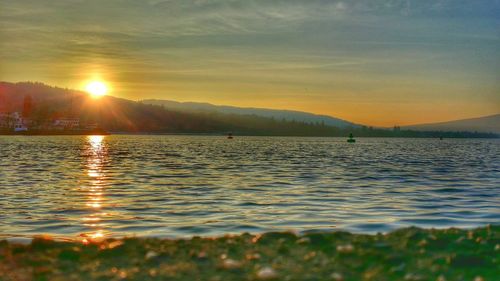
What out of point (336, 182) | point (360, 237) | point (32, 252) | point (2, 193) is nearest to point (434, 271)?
point (360, 237)

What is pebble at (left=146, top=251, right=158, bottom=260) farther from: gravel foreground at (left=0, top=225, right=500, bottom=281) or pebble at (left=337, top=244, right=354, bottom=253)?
pebble at (left=337, top=244, right=354, bottom=253)

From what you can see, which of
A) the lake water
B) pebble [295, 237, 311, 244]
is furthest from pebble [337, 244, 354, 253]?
the lake water

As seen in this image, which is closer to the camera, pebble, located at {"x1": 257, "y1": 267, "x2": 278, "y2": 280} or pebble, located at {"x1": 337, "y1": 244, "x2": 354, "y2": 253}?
pebble, located at {"x1": 257, "y1": 267, "x2": 278, "y2": 280}

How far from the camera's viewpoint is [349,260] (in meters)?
11.0

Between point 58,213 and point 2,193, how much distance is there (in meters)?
8.85

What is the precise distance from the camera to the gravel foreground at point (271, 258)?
10.1 metres

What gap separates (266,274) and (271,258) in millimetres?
1250

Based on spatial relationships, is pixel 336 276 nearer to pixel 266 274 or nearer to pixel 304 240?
pixel 266 274

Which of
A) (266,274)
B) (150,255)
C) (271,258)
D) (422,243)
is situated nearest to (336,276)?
(266,274)

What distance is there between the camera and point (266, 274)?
9.99 meters

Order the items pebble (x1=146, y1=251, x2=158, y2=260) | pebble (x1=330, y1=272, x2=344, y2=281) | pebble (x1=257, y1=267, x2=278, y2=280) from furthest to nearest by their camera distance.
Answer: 1. pebble (x1=146, y1=251, x2=158, y2=260)
2. pebble (x1=257, y1=267, x2=278, y2=280)
3. pebble (x1=330, y1=272, x2=344, y2=281)

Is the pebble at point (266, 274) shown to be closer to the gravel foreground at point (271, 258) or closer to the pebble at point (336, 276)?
the gravel foreground at point (271, 258)

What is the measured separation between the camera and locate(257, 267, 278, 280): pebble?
9.88 meters

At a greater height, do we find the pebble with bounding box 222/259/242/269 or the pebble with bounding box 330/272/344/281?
the pebble with bounding box 330/272/344/281
